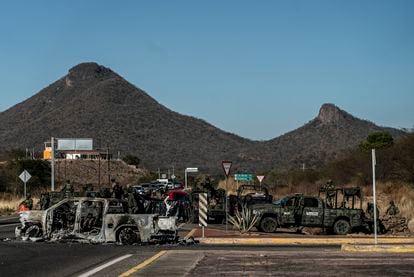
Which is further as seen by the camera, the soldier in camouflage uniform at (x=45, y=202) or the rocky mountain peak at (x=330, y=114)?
the rocky mountain peak at (x=330, y=114)

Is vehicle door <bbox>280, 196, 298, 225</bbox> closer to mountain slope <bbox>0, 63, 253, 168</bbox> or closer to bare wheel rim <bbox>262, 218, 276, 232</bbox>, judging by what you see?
bare wheel rim <bbox>262, 218, 276, 232</bbox>

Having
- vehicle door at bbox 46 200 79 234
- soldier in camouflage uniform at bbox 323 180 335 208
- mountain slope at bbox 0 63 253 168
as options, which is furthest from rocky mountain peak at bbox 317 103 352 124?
vehicle door at bbox 46 200 79 234

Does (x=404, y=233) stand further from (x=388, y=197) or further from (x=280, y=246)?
(x=388, y=197)

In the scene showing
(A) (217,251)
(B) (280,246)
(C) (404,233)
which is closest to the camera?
(A) (217,251)

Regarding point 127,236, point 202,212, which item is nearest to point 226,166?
point 202,212

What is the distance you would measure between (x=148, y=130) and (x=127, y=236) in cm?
11443

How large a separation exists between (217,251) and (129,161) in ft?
314

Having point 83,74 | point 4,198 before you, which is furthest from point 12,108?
point 4,198

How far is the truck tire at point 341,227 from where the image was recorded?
28.3 m

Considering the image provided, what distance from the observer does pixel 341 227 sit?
28469 millimetres

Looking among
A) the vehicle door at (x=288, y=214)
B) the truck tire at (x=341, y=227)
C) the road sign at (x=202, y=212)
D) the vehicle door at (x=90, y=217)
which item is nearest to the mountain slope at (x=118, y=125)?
the vehicle door at (x=288, y=214)

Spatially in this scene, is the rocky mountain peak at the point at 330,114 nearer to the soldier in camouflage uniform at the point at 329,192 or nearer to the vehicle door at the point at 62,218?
the soldier in camouflage uniform at the point at 329,192

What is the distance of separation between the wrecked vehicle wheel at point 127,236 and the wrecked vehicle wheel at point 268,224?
25.5 ft

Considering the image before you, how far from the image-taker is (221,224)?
34594 mm
